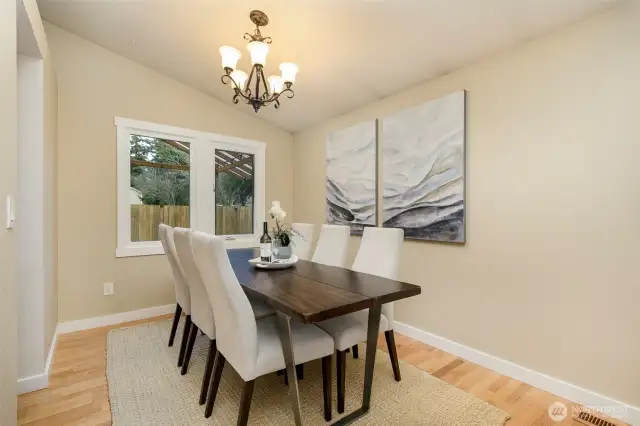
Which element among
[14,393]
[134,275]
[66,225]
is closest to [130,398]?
[14,393]

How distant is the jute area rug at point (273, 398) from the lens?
5.84 feet

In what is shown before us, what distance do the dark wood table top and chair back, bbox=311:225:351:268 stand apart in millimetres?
344

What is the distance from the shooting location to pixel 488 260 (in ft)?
7.95

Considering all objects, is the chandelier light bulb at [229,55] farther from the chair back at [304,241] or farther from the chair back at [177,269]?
the chair back at [304,241]

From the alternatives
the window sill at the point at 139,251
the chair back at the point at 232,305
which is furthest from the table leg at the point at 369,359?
the window sill at the point at 139,251

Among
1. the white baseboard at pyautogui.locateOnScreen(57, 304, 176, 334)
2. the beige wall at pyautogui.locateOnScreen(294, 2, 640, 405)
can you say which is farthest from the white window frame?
the beige wall at pyautogui.locateOnScreen(294, 2, 640, 405)

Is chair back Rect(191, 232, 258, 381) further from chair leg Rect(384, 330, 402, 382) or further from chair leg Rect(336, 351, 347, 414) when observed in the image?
chair leg Rect(384, 330, 402, 382)

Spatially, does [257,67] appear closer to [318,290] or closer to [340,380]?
[318,290]

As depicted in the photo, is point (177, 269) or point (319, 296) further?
point (177, 269)

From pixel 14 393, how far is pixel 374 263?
2076 millimetres

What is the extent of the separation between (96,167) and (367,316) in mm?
3056

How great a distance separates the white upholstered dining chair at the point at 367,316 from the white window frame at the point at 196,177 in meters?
2.20

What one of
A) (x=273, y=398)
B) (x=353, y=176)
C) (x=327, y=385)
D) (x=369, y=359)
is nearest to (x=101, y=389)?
(x=273, y=398)

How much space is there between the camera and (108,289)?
3242mm
